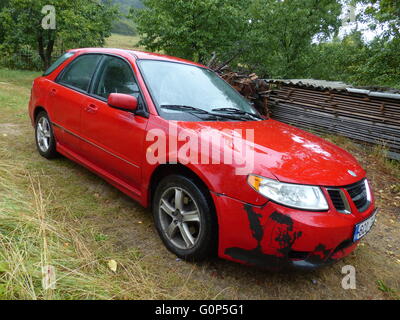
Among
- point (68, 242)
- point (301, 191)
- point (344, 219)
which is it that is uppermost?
point (301, 191)

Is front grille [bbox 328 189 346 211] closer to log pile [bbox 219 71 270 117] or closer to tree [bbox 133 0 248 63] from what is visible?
log pile [bbox 219 71 270 117]

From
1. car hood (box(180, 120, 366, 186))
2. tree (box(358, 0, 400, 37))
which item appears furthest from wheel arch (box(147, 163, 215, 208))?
tree (box(358, 0, 400, 37))

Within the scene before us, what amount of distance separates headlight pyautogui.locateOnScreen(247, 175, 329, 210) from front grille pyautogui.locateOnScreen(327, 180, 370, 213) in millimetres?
115

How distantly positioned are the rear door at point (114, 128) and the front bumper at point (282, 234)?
1015 millimetres

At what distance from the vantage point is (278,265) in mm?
2027

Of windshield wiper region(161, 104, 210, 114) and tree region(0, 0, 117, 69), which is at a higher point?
tree region(0, 0, 117, 69)

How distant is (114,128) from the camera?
9.67 feet

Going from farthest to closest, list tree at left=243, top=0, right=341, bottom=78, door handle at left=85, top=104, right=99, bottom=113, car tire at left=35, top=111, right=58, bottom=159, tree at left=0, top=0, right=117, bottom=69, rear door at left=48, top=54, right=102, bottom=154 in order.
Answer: tree at left=243, top=0, right=341, bottom=78, tree at left=0, top=0, right=117, bottom=69, car tire at left=35, top=111, right=58, bottom=159, rear door at left=48, top=54, right=102, bottom=154, door handle at left=85, top=104, right=99, bottom=113

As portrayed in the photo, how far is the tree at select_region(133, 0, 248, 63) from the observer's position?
619 inches

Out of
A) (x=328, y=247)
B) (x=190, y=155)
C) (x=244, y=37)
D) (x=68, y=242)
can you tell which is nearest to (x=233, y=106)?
(x=190, y=155)

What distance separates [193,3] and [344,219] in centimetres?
1623

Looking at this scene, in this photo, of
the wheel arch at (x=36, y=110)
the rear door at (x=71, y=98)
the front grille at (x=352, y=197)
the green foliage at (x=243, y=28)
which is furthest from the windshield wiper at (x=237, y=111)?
the green foliage at (x=243, y=28)

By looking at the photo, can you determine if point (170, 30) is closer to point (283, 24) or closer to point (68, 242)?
point (283, 24)

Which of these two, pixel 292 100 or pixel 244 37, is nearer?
pixel 292 100
